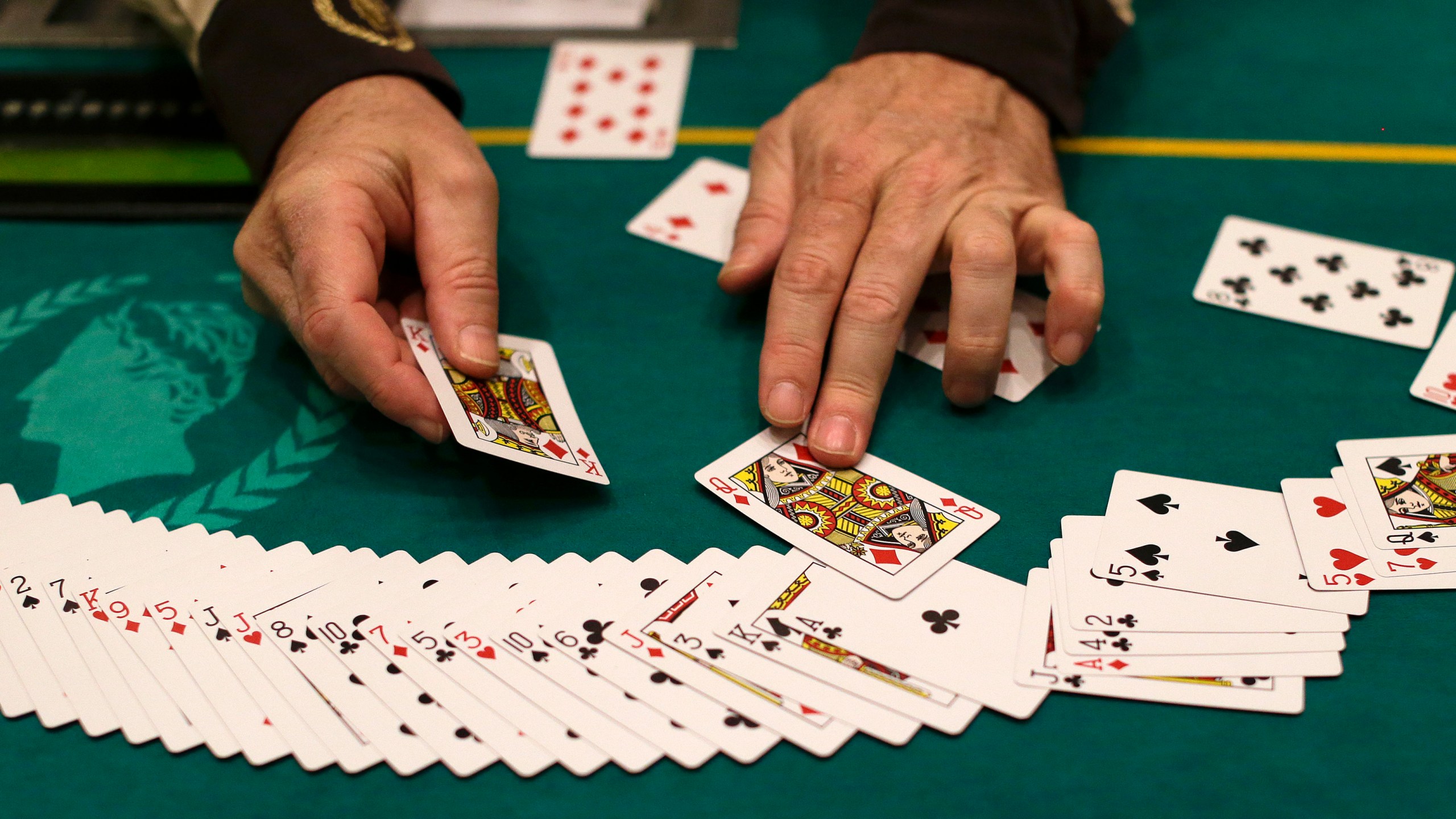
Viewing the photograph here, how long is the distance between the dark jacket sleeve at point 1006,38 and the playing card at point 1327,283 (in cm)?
44

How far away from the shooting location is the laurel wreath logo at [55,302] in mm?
1958

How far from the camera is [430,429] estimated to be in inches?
62.5

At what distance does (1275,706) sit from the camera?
134 centimetres

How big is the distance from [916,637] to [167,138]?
80.0 inches

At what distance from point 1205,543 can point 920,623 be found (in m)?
0.46

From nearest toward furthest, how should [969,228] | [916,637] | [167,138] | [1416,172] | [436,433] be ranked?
[916,637]
[436,433]
[969,228]
[1416,172]
[167,138]

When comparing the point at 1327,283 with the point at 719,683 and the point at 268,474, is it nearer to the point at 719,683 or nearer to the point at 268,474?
the point at 719,683

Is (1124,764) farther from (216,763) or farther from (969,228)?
(216,763)

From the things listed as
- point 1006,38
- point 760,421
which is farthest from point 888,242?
point 1006,38

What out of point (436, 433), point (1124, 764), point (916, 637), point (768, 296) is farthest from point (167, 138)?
point (1124, 764)

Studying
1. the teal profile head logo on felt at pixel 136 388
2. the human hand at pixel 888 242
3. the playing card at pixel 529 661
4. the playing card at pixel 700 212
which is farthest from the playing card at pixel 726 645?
the teal profile head logo on felt at pixel 136 388

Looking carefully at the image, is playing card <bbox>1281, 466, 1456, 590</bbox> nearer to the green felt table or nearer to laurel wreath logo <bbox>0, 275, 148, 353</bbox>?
the green felt table

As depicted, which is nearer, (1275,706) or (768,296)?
(1275,706)

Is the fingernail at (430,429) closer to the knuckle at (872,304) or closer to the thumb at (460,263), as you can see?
the thumb at (460,263)
